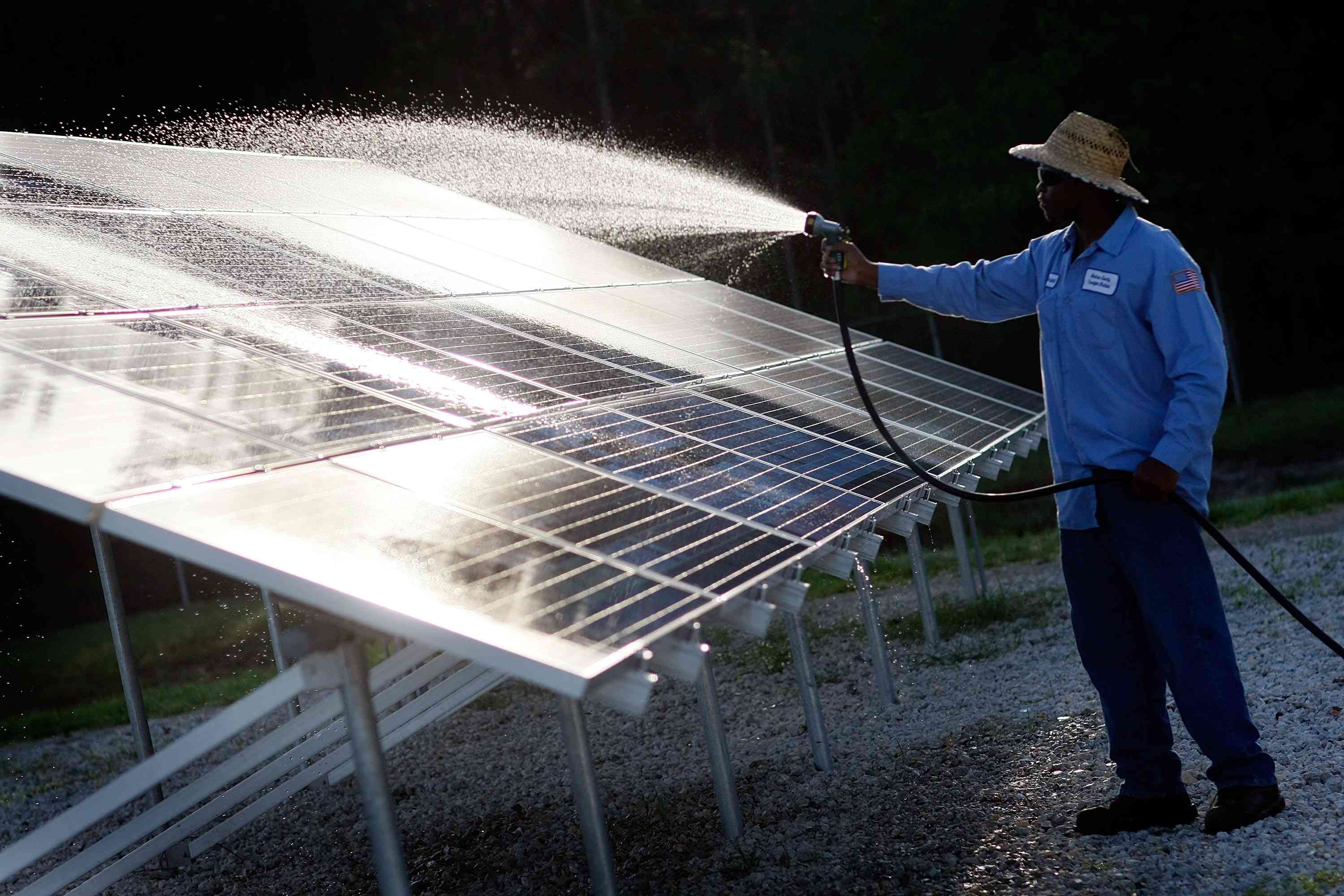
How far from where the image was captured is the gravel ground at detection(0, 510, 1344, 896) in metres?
4.96

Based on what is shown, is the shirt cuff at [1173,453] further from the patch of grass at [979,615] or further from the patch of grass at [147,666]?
the patch of grass at [147,666]

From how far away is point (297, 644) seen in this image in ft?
12.0

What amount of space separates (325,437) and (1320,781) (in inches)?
154

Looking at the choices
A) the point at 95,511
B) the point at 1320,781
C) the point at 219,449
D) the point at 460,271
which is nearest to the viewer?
the point at 95,511

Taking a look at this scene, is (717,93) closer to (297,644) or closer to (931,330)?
(931,330)

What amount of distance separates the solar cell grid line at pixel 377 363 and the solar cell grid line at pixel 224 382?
8 cm

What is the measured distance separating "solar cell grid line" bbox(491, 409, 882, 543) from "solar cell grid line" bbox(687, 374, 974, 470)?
3.41 ft

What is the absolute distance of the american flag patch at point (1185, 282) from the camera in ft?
15.9

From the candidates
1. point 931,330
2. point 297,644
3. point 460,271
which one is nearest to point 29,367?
point 297,644

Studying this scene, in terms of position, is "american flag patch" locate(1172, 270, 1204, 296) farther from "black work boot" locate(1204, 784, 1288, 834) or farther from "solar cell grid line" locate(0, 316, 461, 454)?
"solar cell grid line" locate(0, 316, 461, 454)

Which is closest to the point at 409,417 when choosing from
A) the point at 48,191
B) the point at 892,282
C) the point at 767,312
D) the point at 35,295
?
the point at 35,295

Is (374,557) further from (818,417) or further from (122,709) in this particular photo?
(122,709)

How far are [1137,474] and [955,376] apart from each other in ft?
21.0

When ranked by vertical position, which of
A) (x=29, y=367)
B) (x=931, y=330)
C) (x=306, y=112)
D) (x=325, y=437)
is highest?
(x=306, y=112)
